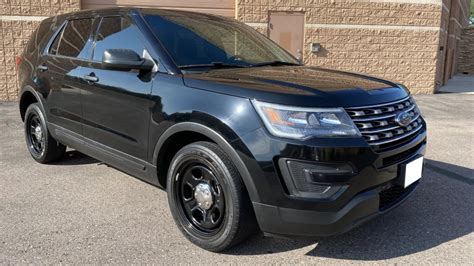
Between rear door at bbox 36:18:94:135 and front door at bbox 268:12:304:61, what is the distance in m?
7.35

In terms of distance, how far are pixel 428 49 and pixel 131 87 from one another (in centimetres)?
1148

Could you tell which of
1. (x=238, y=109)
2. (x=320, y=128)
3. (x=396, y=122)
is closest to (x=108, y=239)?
(x=238, y=109)

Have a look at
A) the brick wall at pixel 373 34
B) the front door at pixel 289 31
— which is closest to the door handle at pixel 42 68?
the brick wall at pixel 373 34

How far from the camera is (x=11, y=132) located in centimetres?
705

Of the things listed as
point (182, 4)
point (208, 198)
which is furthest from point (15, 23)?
point (208, 198)

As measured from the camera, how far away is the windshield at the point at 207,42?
3.49m

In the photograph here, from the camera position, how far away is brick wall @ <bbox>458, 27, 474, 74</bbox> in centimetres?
2675

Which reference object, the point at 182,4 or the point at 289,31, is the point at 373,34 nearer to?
the point at 289,31

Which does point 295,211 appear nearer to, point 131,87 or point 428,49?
point 131,87

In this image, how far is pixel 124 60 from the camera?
3248 millimetres

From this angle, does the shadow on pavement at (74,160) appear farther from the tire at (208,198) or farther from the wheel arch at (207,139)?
the tire at (208,198)

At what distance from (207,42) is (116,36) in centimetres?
85

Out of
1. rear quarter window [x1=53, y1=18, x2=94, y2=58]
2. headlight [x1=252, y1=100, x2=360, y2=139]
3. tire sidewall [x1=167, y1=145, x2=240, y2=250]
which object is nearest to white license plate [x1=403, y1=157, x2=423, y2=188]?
headlight [x1=252, y1=100, x2=360, y2=139]

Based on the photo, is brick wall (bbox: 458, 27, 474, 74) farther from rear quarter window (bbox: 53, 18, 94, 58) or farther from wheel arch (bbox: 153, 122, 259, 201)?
wheel arch (bbox: 153, 122, 259, 201)
